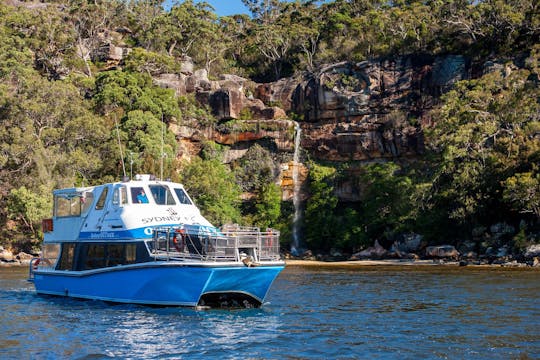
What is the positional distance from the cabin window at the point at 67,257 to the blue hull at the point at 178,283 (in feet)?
6.51

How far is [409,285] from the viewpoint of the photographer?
1264 inches

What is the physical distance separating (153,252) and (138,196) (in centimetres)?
288

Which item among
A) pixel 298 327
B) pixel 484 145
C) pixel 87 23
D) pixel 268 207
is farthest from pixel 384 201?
pixel 298 327

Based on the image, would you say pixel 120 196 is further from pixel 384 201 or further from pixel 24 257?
pixel 384 201

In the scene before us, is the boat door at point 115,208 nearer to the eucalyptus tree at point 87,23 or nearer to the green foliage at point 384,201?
the green foliage at point 384,201

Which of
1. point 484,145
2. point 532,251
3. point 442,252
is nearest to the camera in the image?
point 532,251

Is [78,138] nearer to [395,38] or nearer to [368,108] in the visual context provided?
[368,108]

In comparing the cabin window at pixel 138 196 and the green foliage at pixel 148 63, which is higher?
the green foliage at pixel 148 63

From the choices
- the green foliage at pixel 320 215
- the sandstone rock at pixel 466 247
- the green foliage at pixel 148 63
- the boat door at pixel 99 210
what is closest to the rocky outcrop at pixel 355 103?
the green foliage at pixel 148 63

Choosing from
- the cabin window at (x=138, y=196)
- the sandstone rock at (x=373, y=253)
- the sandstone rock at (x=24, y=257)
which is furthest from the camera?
the sandstone rock at (x=373, y=253)

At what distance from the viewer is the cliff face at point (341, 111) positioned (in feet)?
217

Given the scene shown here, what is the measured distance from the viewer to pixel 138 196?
79.9 feet

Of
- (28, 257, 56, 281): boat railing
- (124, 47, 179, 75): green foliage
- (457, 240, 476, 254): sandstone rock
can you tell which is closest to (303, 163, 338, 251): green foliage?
(457, 240, 476, 254): sandstone rock

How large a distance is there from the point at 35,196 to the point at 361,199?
3067 cm
